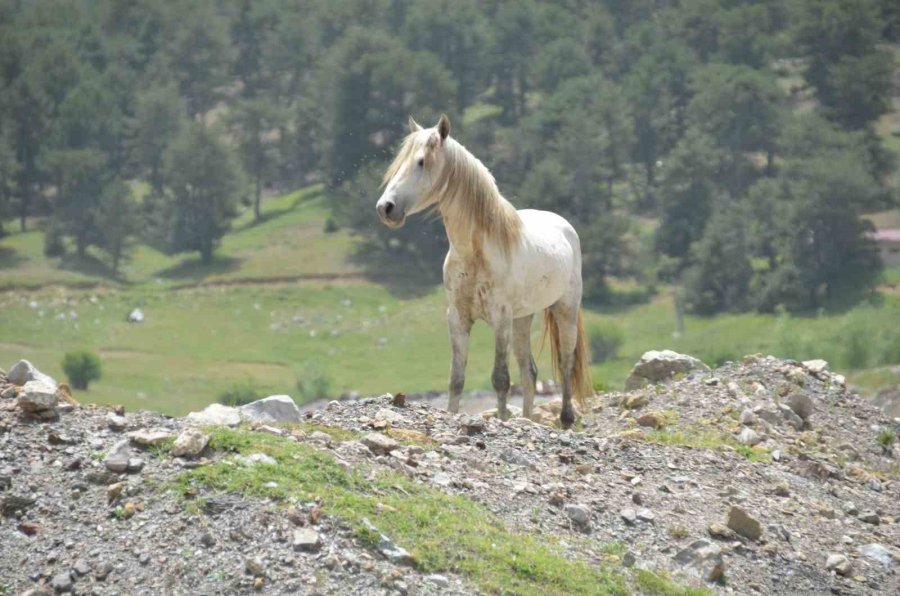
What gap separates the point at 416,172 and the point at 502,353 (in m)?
2.01

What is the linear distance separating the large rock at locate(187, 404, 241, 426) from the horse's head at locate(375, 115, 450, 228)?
251 cm

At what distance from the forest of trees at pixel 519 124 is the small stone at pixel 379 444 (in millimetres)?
61578

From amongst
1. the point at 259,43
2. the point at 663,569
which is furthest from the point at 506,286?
the point at 259,43

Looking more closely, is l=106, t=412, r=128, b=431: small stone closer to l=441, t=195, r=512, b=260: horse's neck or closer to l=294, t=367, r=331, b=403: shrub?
l=441, t=195, r=512, b=260: horse's neck

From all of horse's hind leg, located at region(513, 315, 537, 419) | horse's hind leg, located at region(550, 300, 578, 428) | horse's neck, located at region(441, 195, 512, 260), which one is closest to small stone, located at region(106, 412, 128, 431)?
horse's neck, located at region(441, 195, 512, 260)

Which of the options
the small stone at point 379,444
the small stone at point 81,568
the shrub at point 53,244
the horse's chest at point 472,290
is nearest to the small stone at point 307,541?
the small stone at point 81,568

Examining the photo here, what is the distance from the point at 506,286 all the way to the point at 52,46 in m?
103

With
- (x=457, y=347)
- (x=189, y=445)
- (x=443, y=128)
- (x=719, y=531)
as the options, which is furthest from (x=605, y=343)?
(x=189, y=445)

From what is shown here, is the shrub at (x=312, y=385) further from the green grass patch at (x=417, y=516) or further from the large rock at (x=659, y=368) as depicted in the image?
the green grass patch at (x=417, y=516)

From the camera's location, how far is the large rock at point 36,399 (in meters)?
12.8

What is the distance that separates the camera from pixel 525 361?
1828cm

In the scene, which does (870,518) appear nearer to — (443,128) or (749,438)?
(749,438)

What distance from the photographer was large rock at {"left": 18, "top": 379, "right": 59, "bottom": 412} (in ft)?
42.1

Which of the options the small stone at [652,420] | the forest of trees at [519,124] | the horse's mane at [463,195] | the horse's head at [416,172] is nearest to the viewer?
the horse's head at [416,172]
